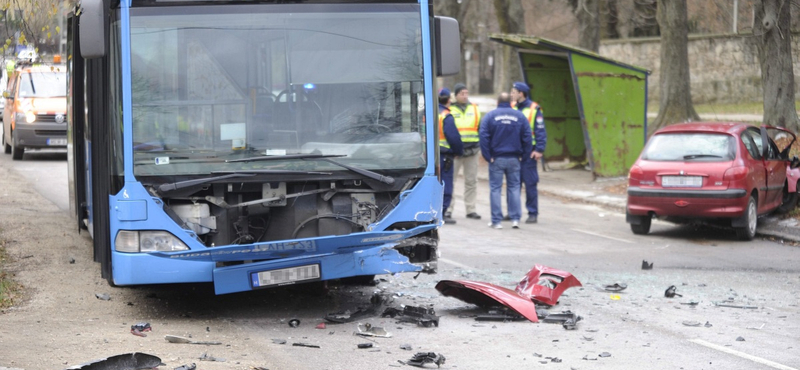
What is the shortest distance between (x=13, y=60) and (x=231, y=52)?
11.6 ft

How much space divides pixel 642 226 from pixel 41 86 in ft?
47.0

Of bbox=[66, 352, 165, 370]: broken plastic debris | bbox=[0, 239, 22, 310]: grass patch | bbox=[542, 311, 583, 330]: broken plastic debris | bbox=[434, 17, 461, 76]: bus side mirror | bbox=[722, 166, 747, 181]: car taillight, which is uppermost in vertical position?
bbox=[434, 17, 461, 76]: bus side mirror

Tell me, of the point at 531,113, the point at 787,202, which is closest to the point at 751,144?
the point at 787,202

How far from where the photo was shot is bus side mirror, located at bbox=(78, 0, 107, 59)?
265 inches

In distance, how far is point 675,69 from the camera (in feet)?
71.3

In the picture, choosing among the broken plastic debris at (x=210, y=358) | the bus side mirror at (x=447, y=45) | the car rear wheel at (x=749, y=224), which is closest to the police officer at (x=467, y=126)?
the car rear wheel at (x=749, y=224)

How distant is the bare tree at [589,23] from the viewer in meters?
29.9

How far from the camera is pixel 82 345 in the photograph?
6426 millimetres

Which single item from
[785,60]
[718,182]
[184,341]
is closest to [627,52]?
[785,60]

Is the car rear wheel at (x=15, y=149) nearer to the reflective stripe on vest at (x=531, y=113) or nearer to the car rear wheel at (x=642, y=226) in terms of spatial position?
the reflective stripe on vest at (x=531, y=113)

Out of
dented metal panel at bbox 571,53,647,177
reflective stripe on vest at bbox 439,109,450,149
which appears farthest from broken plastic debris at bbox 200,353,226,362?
dented metal panel at bbox 571,53,647,177

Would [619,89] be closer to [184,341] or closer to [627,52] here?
[184,341]

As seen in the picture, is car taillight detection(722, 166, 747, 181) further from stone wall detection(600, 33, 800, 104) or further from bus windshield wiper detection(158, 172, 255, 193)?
stone wall detection(600, 33, 800, 104)

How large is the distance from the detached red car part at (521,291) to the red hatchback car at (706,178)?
470 centimetres
